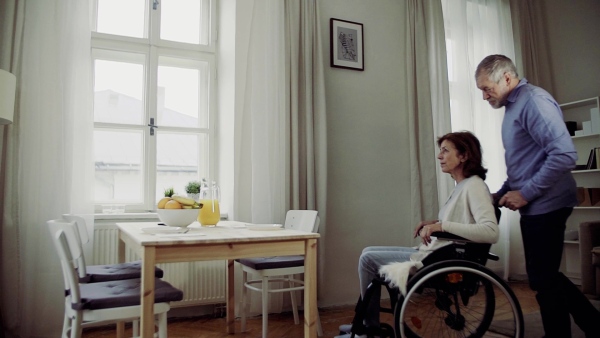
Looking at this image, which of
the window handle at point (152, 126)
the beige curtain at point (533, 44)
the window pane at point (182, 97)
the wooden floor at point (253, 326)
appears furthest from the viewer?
the beige curtain at point (533, 44)

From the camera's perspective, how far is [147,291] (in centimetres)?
148

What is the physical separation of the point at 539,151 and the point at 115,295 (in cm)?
177

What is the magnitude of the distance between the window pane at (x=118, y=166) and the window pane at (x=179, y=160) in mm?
142

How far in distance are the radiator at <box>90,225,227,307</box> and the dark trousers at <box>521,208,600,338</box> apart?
6.16ft

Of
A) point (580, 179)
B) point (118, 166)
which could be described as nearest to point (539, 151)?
point (118, 166)

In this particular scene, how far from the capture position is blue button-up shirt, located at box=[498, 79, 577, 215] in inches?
66.4

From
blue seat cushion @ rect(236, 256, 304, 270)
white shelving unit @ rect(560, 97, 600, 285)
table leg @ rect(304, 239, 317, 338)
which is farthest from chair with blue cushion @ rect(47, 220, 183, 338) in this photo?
white shelving unit @ rect(560, 97, 600, 285)

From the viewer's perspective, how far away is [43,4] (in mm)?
2561

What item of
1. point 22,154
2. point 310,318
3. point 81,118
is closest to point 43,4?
point 81,118

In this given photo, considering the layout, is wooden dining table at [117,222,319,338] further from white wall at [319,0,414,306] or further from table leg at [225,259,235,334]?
white wall at [319,0,414,306]

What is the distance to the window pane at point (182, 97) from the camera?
3.23 m

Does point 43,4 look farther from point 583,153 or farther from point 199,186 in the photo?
point 583,153

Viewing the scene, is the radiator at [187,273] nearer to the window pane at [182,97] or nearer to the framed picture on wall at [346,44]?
the window pane at [182,97]

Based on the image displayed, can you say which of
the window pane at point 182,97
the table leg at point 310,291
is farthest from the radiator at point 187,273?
the table leg at point 310,291
